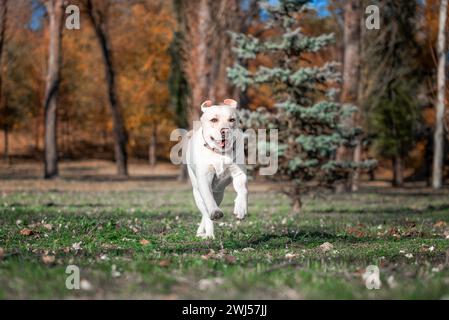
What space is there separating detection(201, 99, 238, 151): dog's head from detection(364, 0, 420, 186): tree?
1896cm

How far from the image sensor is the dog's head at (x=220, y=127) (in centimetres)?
862

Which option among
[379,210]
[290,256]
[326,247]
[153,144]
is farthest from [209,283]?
[153,144]

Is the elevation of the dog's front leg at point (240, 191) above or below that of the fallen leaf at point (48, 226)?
above

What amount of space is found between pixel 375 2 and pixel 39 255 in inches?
987

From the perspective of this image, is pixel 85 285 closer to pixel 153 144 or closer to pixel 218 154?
pixel 218 154

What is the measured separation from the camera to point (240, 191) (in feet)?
28.3

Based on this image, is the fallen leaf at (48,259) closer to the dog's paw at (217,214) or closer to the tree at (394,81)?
the dog's paw at (217,214)

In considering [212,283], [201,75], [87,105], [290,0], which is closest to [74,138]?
[87,105]

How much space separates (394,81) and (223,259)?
28274mm

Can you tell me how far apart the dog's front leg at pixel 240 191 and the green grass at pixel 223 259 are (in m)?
0.52

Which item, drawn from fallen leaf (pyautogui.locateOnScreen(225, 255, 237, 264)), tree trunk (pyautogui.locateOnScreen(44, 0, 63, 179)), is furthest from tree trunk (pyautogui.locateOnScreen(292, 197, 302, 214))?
tree trunk (pyautogui.locateOnScreen(44, 0, 63, 179))

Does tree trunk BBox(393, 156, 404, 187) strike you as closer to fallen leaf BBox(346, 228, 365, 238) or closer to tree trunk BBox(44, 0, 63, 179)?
tree trunk BBox(44, 0, 63, 179)

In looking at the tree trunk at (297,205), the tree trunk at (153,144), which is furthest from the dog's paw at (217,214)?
the tree trunk at (153,144)
